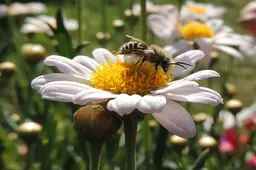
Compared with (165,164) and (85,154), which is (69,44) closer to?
(85,154)

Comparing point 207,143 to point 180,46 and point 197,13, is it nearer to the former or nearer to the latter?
point 180,46

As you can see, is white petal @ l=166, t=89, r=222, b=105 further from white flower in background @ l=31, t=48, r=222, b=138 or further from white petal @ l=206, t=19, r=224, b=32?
white petal @ l=206, t=19, r=224, b=32

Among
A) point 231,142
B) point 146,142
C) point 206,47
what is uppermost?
point 206,47

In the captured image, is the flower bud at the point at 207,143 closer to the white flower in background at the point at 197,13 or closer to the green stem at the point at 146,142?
the green stem at the point at 146,142

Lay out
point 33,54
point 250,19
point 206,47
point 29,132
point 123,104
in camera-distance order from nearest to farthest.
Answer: point 123,104, point 29,132, point 206,47, point 33,54, point 250,19

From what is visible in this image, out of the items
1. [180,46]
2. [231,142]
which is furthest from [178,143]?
[231,142]

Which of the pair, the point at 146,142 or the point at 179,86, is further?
the point at 146,142

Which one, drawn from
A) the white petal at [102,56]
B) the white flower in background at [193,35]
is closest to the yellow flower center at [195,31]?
the white flower in background at [193,35]
